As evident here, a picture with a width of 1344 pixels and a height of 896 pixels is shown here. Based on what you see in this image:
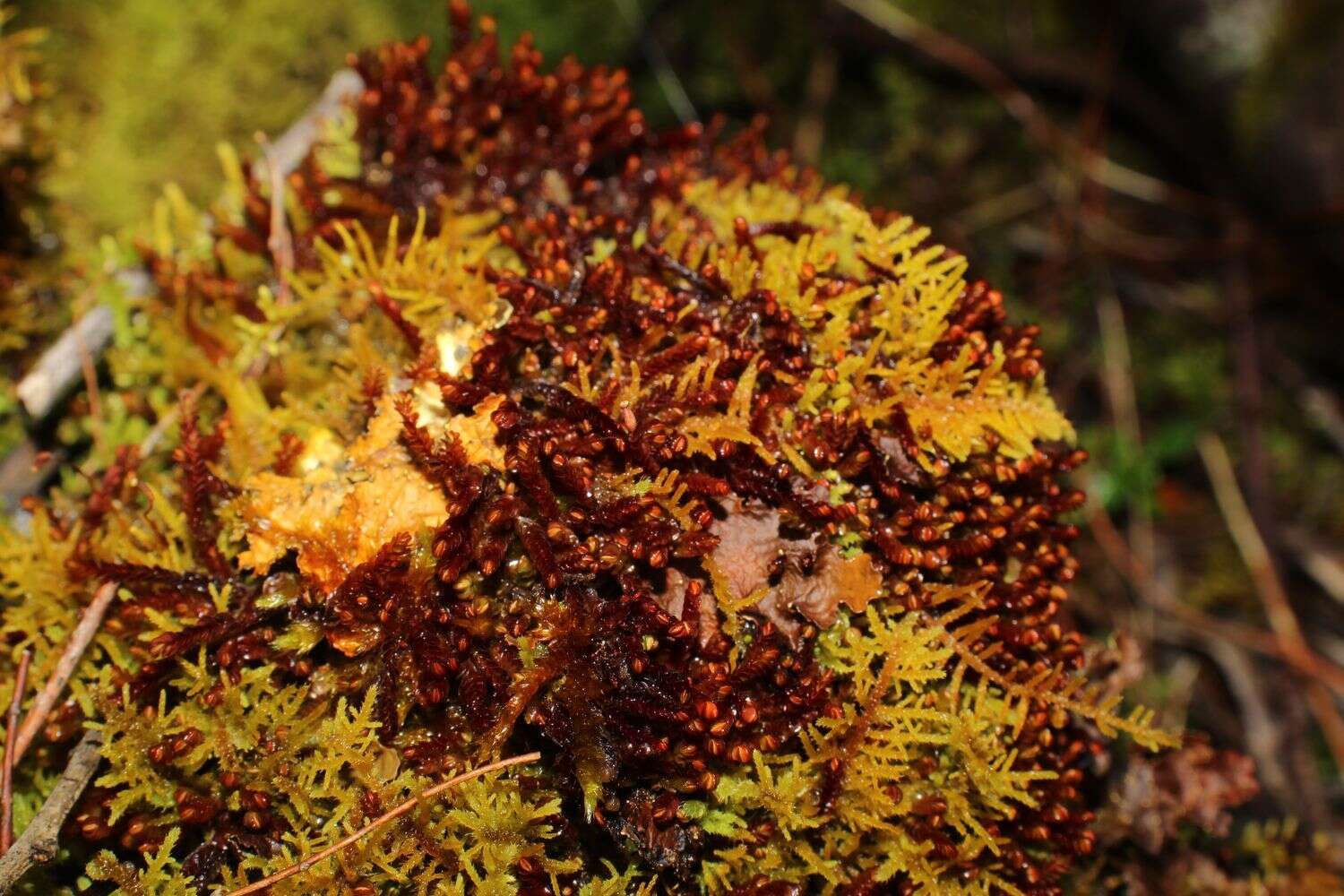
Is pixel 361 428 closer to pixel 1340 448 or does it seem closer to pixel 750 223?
pixel 750 223

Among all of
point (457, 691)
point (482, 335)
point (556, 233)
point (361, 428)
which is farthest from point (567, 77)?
point (457, 691)

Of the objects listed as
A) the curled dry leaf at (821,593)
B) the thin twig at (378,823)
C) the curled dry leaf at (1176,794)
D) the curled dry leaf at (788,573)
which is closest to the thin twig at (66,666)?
the thin twig at (378,823)

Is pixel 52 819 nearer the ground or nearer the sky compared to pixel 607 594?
nearer the ground

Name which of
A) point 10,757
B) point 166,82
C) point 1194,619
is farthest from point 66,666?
point 1194,619

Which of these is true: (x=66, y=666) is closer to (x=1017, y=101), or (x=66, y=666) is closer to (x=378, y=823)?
(x=378, y=823)

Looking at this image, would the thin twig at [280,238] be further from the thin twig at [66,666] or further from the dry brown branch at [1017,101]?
the dry brown branch at [1017,101]

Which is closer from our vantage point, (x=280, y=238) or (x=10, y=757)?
(x=10, y=757)

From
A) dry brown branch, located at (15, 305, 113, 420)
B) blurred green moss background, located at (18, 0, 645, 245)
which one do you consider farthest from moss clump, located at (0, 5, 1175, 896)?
blurred green moss background, located at (18, 0, 645, 245)

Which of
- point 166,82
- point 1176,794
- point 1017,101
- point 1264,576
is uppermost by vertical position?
point 1017,101
